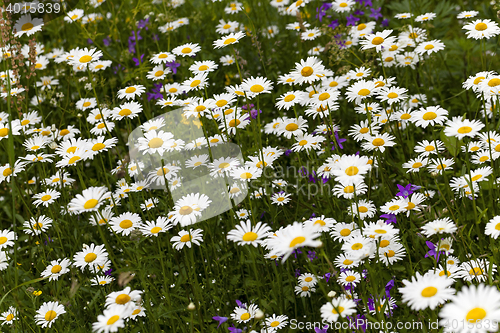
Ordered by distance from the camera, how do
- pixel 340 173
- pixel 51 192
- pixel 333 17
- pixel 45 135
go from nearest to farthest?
pixel 340 173, pixel 51 192, pixel 45 135, pixel 333 17

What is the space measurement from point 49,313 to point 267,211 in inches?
52.6

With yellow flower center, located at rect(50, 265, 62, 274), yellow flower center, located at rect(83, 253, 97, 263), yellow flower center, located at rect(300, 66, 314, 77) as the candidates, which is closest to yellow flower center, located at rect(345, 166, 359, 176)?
yellow flower center, located at rect(300, 66, 314, 77)

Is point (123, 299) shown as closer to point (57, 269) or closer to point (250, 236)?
point (250, 236)

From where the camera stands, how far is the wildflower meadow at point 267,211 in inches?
80.8

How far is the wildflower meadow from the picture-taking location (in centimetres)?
205

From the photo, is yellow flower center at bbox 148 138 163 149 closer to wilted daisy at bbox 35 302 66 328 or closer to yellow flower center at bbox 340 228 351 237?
wilted daisy at bbox 35 302 66 328

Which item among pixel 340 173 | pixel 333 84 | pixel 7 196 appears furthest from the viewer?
pixel 7 196

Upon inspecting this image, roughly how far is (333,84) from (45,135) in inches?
88.9

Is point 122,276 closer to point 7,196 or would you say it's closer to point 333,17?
point 7,196

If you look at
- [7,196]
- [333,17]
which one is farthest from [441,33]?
[7,196]

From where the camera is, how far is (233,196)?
9.39 ft

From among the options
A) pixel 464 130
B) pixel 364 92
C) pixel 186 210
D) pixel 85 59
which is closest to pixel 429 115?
pixel 364 92

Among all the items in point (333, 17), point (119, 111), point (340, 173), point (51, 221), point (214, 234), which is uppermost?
point (333, 17)

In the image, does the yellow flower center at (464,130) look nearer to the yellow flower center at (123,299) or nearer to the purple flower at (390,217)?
the purple flower at (390,217)
